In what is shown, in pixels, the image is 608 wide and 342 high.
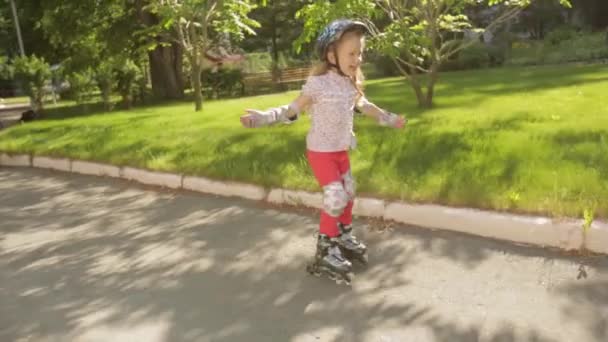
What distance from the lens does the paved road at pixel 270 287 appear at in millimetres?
3186

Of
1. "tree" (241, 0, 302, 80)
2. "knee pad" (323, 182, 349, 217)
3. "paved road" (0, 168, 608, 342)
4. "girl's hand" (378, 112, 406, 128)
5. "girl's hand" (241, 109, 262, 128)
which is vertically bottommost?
"paved road" (0, 168, 608, 342)

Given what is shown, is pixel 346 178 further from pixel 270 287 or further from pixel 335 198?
pixel 270 287

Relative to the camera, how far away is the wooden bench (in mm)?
23672

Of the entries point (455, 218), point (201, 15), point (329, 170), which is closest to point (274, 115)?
point (329, 170)

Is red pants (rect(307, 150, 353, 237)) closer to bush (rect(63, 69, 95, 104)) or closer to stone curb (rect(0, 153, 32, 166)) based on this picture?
stone curb (rect(0, 153, 32, 166))

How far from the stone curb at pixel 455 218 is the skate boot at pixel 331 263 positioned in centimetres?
106

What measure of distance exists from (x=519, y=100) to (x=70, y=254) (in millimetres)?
7703

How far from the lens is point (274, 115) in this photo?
3.63 meters

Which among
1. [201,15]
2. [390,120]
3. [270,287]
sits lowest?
[270,287]

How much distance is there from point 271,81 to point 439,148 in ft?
62.5

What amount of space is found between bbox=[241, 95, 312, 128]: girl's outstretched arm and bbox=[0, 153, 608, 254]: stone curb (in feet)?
4.80

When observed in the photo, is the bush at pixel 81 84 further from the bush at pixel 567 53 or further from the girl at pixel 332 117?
the girl at pixel 332 117

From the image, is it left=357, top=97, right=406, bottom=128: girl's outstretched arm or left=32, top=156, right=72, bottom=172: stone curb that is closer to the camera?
left=357, top=97, right=406, bottom=128: girl's outstretched arm

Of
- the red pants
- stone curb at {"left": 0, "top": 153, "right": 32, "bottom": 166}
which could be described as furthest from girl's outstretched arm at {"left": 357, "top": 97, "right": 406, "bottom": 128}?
stone curb at {"left": 0, "top": 153, "right": 32, "bottom": 166}
